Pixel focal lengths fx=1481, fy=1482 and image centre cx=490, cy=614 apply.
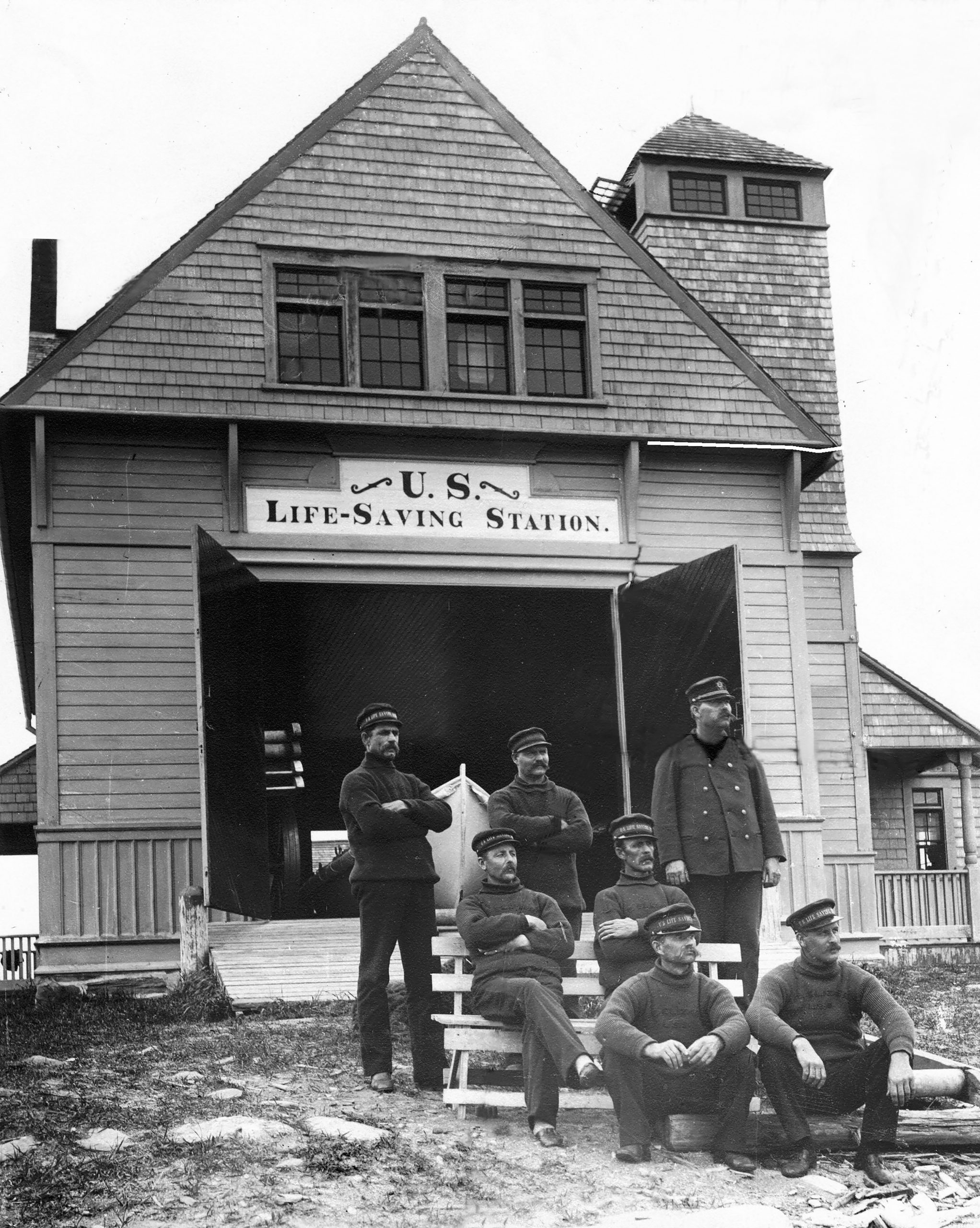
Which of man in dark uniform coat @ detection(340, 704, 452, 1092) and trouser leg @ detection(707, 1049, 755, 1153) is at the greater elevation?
man in dark uniform coat @ detection(340, 704, 452, 1092)

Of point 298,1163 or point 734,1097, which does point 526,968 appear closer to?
point 734,1097

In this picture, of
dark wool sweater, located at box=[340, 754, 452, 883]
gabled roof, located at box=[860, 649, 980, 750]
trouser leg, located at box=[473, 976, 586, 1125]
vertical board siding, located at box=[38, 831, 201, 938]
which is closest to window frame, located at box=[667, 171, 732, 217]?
gabled roof, located at box=[860, 649, 980, 750]

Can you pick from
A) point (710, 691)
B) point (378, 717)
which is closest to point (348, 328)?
point (378, 717)

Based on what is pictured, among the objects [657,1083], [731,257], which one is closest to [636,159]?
[731,257]

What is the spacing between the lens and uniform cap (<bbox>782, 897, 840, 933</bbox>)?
282 inches

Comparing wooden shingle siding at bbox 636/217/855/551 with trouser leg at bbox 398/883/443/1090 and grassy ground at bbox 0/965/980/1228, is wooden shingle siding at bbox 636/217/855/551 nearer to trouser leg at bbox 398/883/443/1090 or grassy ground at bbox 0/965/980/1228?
grassy ground at bbox 0/965/980/1228

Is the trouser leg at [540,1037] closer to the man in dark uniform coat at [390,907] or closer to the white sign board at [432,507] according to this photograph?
the man in dark uniform coat at [390,907]

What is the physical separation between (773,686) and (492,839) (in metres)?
7.26

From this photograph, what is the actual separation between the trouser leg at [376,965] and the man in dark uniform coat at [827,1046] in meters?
2.09

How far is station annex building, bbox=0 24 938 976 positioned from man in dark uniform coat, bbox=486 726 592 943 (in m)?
3.71

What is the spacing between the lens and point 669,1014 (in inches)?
275

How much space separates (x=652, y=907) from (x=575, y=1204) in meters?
1.92

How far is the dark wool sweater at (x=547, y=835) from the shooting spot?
8578 mm

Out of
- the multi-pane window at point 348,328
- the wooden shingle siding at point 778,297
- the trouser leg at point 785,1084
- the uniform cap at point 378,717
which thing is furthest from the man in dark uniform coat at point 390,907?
the wooden shingle siding at point 778,297
